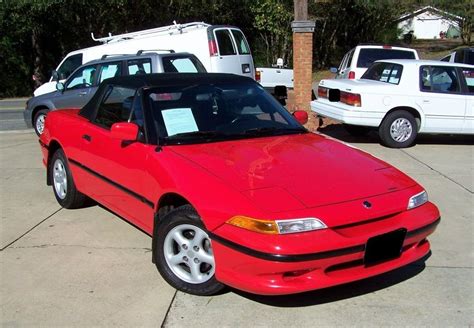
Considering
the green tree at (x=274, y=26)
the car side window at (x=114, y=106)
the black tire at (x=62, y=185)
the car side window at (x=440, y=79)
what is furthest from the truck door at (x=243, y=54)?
the green tree at (x=274, y=26)

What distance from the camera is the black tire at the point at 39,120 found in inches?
450

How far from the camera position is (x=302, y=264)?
3289 millimetres

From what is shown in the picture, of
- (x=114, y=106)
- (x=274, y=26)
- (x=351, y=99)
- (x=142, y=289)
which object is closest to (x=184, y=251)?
(x=142, y=289)

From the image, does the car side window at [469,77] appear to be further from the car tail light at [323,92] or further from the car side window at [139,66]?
the car side window at [139,66]

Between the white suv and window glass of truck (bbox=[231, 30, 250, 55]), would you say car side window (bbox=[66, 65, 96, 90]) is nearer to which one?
window glass of truck (bbox=[231, 30, 250, 55])

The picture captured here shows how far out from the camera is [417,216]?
12.4 ft

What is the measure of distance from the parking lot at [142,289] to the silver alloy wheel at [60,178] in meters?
0.21

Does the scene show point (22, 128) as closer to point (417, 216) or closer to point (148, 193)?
point (148, 193)

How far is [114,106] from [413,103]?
20.1 ft

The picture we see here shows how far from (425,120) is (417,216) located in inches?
246

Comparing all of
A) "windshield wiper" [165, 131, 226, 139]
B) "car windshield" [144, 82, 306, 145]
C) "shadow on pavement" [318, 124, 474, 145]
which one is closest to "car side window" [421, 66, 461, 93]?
"shadow on pavement" [318, 124, 474, 145]

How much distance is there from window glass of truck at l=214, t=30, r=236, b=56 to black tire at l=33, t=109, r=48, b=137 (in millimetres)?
4060

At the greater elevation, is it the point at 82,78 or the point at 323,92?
the point at 82,78

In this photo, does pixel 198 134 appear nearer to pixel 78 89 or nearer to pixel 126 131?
pixel 126 131
